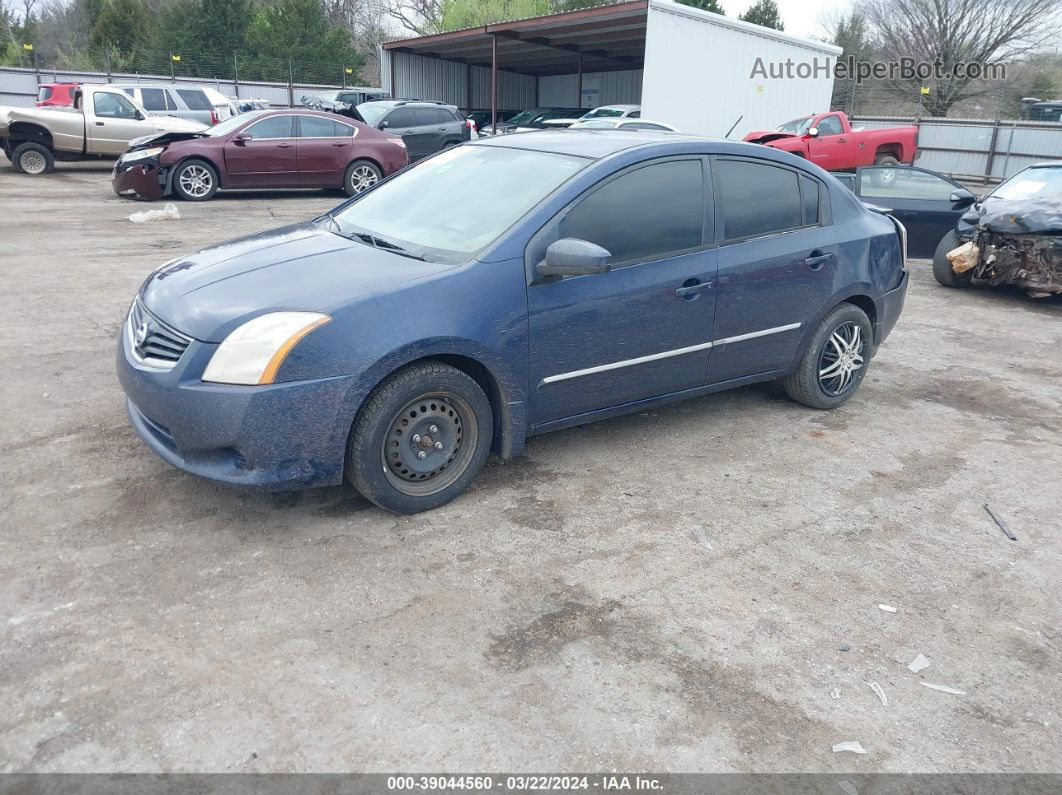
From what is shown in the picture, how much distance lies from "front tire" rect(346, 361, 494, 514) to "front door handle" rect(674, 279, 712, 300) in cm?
124

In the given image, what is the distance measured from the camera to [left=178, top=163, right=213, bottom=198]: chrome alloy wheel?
541 inches

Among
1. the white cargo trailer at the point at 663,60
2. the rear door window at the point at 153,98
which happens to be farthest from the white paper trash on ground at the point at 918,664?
the rear door window at the point at 153,98

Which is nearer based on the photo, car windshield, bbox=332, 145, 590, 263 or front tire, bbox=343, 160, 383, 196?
car windshield, bbox=332, 145, 590, 263

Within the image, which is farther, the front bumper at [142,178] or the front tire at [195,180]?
the front tire at [195,180]

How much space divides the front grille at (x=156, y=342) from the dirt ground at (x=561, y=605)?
691 millimetres

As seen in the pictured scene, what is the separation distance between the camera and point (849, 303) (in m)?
5.51

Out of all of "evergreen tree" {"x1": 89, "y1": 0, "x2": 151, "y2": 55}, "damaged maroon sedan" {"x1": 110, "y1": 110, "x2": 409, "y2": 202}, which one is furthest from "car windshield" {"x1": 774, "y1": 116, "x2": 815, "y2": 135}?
"evergreen tree" {"x1": 89, "y1": 0, "x2": 151, "y2": 55}

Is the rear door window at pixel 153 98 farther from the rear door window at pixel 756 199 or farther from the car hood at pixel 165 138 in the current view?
the rear door window at pixel 756 199

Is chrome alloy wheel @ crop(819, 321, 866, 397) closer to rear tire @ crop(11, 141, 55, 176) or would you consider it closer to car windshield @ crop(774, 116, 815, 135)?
car windshield @ crop(774, 116, 815, 135)

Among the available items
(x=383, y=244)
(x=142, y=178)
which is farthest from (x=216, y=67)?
(x=383, y=244)

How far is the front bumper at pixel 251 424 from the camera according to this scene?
3492 mm

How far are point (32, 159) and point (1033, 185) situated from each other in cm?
1719

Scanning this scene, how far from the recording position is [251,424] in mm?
3488

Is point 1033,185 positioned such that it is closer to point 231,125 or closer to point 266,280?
point 266,280
